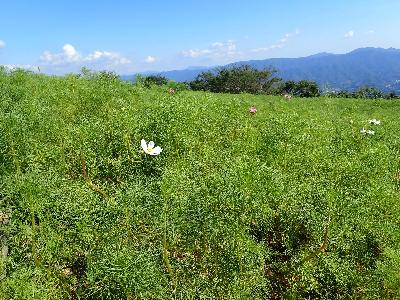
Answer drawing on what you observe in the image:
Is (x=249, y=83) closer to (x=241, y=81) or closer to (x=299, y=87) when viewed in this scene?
(x=241, y=81)

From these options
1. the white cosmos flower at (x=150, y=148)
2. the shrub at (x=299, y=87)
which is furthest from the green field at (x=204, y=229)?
the shrub at (x=299, y=87)

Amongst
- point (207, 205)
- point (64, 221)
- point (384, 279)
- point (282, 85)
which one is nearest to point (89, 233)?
point (64, 221)

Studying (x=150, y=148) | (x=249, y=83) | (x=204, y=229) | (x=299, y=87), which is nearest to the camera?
(x=204, y=229)

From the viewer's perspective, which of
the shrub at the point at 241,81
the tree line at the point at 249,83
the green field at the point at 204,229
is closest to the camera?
the green field at the point at 204,229

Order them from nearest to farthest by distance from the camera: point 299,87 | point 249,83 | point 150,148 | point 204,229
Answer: point 204,229
point 150,148
point 299,87
point 249,83

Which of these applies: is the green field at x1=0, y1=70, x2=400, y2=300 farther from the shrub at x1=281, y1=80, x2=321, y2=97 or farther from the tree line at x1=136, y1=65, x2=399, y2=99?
the tree line at x1=136, y1=65, x2=399, y2=99

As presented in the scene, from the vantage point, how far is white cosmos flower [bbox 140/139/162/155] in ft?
13.8

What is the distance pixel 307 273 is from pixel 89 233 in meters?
1.63

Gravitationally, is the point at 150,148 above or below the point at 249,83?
above

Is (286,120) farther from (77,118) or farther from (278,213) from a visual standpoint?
(77,118)

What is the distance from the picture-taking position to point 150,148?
4289mm

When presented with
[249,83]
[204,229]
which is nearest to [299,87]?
[249,83]

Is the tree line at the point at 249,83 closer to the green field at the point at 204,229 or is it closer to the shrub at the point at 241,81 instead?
the shrub at the point at 241,81

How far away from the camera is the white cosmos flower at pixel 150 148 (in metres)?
4.20
